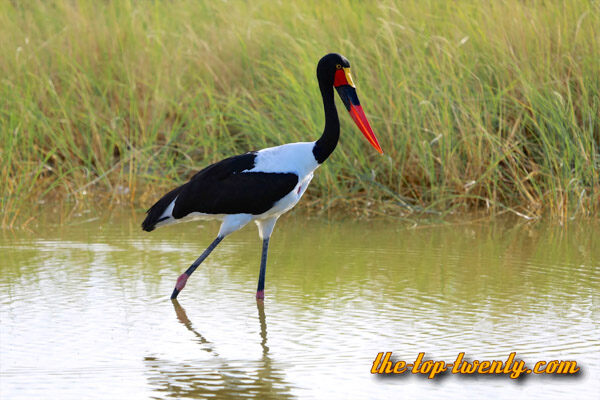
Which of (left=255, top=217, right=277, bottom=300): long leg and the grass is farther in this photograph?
the grass

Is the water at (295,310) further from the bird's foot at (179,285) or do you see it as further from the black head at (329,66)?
the black head at (329,66)

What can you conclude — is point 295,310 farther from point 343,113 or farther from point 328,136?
point 343,113

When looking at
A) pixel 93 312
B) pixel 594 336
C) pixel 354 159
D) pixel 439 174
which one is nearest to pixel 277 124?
pixel 354 159

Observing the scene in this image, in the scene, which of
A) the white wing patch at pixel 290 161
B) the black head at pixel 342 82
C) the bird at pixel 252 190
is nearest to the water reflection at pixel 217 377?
the bird at pixel 252 190

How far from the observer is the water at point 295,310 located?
12.8 ft

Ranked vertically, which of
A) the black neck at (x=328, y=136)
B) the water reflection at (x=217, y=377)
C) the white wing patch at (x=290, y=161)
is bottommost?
the water reflection at (x=217, y=377)

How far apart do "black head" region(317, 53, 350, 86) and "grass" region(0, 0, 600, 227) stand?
1776 millimetres

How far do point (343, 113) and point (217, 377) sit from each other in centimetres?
456

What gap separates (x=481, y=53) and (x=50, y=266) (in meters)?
4.01

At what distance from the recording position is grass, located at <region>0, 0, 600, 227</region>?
7.89 meters

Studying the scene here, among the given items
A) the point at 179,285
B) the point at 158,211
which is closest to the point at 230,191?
the point at 158,211

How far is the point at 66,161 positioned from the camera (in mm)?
9023

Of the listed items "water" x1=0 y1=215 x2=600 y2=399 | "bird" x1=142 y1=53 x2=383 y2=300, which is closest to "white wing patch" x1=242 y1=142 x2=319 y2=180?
"bird" x1=142 y1=53 x2=383 y2=300

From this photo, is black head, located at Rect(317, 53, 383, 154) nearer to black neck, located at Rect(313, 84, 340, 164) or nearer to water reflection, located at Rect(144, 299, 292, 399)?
black neck, located at Rect(313, 84, 340, 164)
